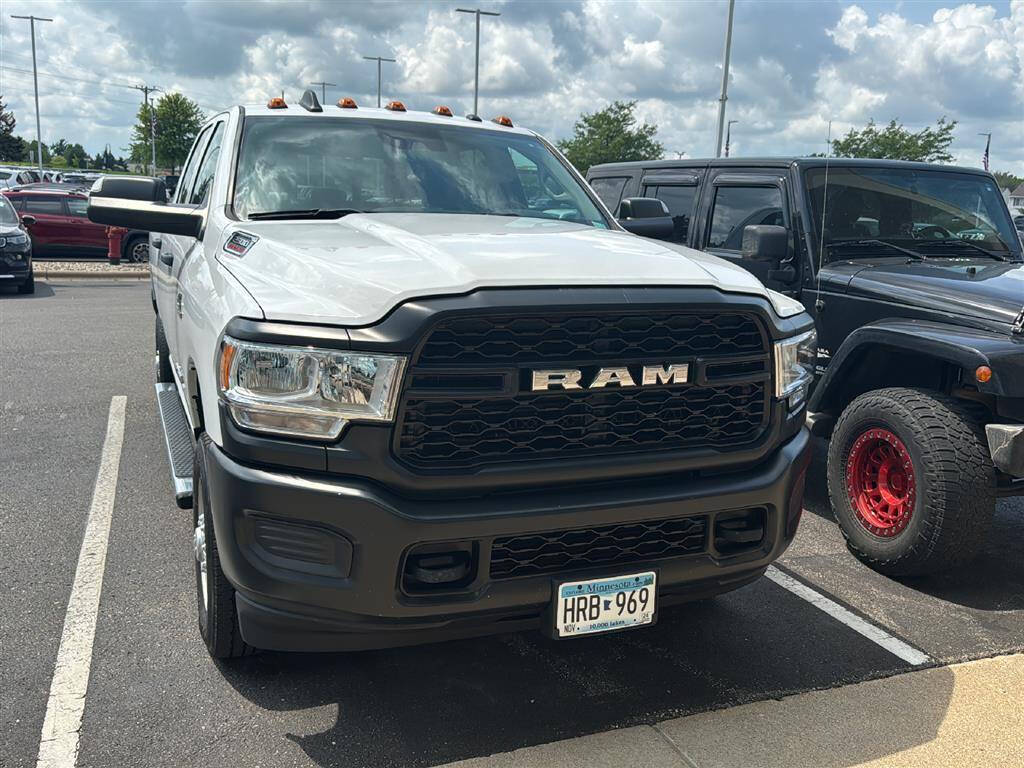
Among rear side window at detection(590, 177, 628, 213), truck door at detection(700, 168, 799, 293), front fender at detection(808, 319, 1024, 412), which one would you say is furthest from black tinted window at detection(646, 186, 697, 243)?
front fender at detection(808, 319, 1024, 412)

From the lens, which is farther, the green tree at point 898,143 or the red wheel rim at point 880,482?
the green tree at point 898,143

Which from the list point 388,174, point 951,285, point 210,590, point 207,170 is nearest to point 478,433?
point 210,590

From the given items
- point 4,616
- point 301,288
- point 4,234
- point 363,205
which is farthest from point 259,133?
point 4,234

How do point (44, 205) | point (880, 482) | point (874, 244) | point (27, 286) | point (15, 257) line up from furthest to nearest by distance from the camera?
1. point (44, 205)
2. point (27, 286)
3. point (15, 257)
4. point (874, 244)
5. point (880, 482)

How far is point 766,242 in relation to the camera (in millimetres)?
5156

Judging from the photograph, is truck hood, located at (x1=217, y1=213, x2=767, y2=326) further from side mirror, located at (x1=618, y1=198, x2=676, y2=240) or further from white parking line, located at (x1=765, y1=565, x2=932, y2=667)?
white parking line, located at (x1=765, y1=565, x2=932, y2=667)

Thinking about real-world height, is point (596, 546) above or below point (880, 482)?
above

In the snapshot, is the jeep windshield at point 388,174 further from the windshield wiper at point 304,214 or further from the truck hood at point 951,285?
the truck hood at point 951,285

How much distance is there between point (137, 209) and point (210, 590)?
1552mm

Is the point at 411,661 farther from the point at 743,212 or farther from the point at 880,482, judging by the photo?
the point at 743,212

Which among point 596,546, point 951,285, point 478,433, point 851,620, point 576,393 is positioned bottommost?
point 851,620

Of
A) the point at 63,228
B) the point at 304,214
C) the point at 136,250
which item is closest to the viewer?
the point at 304,214

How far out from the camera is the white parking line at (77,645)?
2730 millimetres

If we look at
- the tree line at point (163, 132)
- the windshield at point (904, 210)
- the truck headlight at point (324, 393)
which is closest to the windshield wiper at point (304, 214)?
the truck headlight at point (324, 393)
